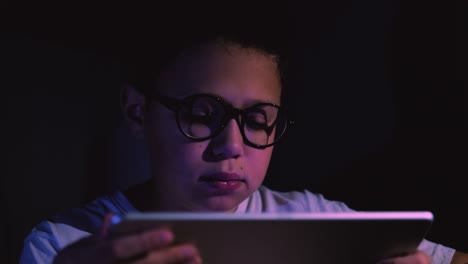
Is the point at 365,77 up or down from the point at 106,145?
up

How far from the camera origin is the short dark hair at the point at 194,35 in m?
1.07

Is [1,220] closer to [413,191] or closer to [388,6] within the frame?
[413,191]

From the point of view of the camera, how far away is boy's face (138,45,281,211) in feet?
3.26

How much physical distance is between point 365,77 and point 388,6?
0.23 m

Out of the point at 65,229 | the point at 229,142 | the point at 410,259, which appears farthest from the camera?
the point at 65,229

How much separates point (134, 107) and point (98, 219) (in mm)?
295

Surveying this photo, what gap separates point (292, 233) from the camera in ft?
2.44

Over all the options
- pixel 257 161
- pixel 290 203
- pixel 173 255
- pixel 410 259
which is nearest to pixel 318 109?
pixel 290 203

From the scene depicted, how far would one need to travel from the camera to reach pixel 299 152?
1635 mm

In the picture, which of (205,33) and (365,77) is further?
(365,77)

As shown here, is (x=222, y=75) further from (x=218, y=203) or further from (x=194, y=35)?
(x=218, y=203)

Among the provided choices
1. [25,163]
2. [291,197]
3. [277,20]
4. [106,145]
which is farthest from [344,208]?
[25,163]

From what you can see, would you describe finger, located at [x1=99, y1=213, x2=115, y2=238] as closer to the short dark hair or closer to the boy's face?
the boy's face

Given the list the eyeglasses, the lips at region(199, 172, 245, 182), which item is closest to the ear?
the eyeglasses
